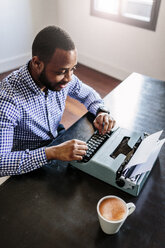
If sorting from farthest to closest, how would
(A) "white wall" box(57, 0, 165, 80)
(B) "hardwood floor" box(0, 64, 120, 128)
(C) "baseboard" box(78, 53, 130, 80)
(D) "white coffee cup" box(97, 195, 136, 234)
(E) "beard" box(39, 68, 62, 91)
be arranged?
(C) "baseboard" box(78, 53, 130, 80) < (A) "white wall" box(57, 0, 165, 80) < (B) "hardwood floor" box(0, 64, 120, 128) < (E) "beard" box(39, 68, 62, 91) < (D) "white coffee cup" box(97, 195, 136, 234)

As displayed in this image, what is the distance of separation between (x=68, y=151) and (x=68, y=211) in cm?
25

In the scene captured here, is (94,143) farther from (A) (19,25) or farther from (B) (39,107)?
(A) (19,25)

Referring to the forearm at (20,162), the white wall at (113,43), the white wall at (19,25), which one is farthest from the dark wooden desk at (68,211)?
the white wall at (19,25)

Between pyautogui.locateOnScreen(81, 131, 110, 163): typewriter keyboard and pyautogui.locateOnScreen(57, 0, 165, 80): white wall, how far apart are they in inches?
87.9

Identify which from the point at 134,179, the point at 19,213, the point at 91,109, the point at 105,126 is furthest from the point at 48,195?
the point at 91,109

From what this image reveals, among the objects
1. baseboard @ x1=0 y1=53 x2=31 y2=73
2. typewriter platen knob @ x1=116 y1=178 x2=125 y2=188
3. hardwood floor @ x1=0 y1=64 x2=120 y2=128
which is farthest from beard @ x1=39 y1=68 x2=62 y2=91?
baseboard @ x1=0 y1=53 x2=31 y2=73

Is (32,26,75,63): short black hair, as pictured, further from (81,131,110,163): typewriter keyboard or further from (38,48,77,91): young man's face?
(81,131,110,163): typewriter keyboard

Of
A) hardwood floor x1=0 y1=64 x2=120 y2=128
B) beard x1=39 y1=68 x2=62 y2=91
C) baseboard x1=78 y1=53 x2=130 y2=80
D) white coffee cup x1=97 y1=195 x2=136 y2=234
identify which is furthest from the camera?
baseboard x1=78 y1=53 x2=130 y2=80

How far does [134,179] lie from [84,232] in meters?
0.28

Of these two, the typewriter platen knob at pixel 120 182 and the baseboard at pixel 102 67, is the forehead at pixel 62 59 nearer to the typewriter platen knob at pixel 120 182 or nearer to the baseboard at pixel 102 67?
the typewriter platen knob at pixel 120 182

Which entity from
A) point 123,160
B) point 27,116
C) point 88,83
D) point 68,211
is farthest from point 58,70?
point 88,83

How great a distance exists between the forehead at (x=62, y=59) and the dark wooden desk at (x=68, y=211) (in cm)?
46

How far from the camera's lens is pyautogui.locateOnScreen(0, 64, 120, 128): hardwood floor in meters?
2.79

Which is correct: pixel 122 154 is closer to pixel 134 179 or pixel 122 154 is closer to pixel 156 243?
pixel 134 179
